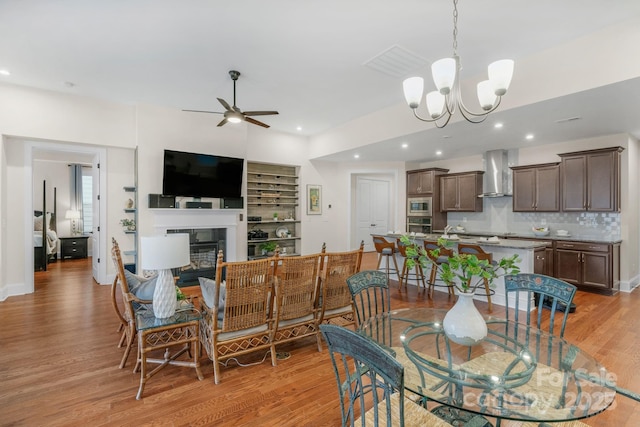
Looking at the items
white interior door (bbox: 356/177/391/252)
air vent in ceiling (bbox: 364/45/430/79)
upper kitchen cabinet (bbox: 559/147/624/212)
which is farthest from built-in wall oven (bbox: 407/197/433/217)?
air vent in ceiling (bbox: 364/45/430/79)

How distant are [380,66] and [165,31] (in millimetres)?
2476

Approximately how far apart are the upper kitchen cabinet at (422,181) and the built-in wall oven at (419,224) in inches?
25.4

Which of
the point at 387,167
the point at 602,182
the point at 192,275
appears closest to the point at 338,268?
the point at 192,275

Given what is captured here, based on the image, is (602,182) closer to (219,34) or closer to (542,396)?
(542,396)

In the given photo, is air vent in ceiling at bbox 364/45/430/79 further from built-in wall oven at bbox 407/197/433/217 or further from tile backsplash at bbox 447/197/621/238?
tile backsplash at bbox 447/197/621/238

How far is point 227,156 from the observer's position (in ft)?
20.5

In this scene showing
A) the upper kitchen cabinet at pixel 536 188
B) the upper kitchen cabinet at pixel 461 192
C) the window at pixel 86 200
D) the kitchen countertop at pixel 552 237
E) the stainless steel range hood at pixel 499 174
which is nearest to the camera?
the kitchen countertop at pixel 552 237

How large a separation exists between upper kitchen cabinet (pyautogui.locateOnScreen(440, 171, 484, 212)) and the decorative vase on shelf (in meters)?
6.05

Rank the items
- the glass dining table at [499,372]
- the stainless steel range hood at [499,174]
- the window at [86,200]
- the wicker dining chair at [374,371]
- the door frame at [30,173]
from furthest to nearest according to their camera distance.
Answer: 1. the window at [86,200]
2. the stainless steel range hood at [499,174]
3. the door frame at [30,173]
4. the glass dining table at [499,372]
5. the wicker dining chair at [374,371]

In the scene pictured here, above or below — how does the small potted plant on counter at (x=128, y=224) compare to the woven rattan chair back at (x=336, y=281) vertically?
above

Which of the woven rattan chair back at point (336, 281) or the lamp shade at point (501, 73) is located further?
the woven rattan chair back at point (336, 281)

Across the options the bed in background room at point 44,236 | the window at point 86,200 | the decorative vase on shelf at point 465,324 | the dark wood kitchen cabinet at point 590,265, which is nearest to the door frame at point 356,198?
the dark wood kitchen cabinet at point 590,265

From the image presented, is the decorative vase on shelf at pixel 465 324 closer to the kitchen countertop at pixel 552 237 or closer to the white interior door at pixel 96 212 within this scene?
the kitchen countertop at pixel 552 237

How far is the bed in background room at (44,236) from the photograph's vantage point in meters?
6.50
